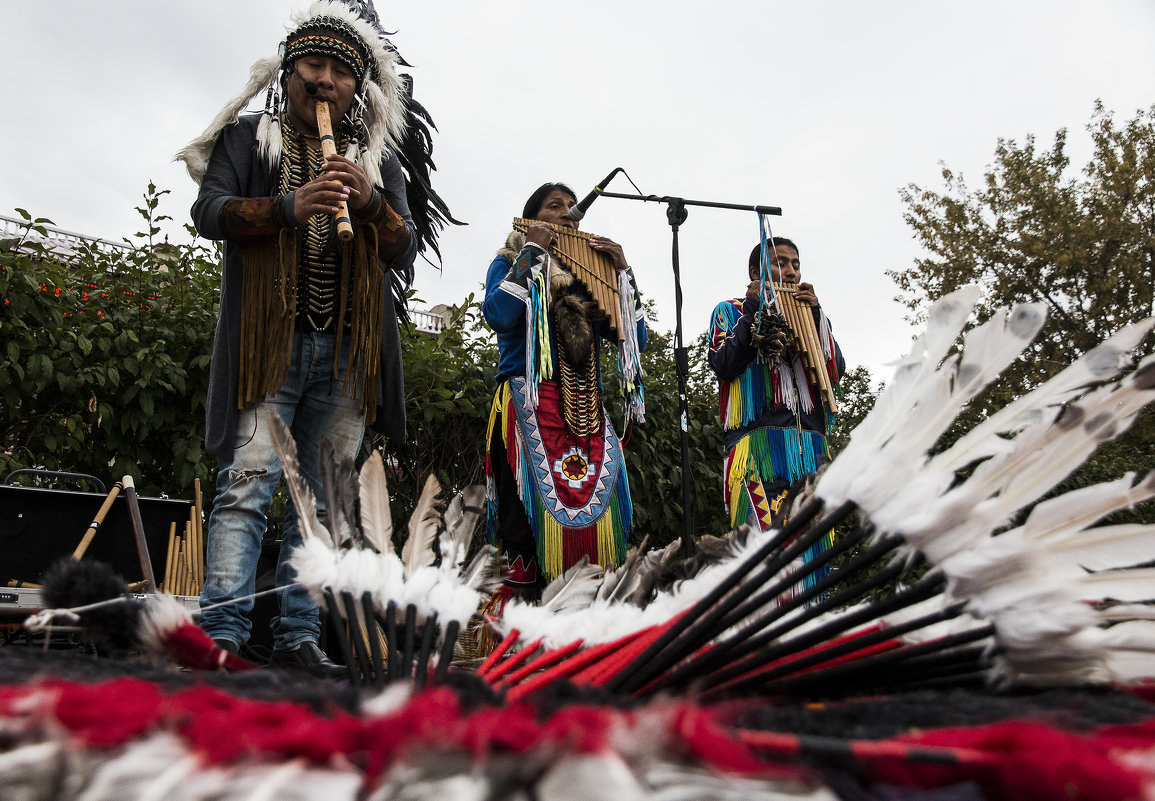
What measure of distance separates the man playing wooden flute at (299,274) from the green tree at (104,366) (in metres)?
1.83

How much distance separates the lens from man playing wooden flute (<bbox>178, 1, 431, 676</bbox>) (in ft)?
7.58

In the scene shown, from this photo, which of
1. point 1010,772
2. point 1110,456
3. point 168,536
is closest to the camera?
point 1010,772

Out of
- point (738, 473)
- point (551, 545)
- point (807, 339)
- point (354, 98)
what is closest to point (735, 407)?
point (738, 473)

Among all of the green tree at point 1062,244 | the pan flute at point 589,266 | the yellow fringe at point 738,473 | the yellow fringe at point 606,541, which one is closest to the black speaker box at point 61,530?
the yellow fringe at point 606,541

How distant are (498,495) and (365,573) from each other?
8.54 feet

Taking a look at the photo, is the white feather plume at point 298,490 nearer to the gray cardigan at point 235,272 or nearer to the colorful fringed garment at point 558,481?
the gray cardigan at point 235,272

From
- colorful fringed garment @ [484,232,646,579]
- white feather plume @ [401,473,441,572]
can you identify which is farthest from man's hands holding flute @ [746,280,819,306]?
white feather plume @ [401,473,441,572]

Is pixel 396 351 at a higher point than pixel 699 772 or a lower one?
Result: higher

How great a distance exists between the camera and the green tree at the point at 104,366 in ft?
12.7

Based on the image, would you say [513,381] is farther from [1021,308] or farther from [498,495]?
[1021,308]

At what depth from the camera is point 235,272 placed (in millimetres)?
2537

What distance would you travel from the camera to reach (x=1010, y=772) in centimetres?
48

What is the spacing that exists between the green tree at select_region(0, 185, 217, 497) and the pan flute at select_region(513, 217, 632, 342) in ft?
6.15

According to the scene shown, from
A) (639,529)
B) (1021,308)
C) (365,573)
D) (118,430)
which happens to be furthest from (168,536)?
(1021,308)
